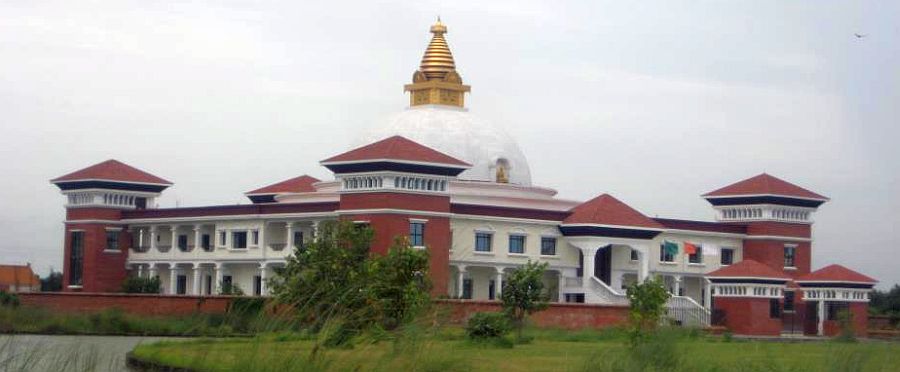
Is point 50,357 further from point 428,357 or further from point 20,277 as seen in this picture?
point 20,277

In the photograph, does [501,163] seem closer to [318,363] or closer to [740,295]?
[740,295]

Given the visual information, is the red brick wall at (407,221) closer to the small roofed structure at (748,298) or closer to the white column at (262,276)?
the white column at (262,276)

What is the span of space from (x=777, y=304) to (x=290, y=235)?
18.1 m

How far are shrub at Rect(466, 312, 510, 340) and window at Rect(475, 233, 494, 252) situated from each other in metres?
19.6

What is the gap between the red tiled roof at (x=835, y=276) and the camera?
58156mm

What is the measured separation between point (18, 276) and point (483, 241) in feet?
95.6

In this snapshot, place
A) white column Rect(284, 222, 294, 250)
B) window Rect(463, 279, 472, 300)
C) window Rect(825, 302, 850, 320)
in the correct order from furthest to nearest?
window Rect(825, 302, 850, 320)
window Rect(463, 279, 472, 300)
white column Rect(284, 222, 294, 250)

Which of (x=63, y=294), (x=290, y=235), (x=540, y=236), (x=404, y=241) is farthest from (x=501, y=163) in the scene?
(x=404, y=241)

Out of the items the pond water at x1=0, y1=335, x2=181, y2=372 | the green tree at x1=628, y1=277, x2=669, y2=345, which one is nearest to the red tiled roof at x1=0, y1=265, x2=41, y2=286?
the green tree at x1=628, y1=277, x2=669, y2=345

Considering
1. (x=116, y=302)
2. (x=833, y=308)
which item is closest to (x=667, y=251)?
(x=833, y=308)

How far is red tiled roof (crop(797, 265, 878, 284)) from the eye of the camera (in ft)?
191

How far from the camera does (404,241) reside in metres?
38.4

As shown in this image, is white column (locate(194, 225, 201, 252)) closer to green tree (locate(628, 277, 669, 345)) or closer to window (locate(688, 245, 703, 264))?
window (locate(688, 245, 703, 264))

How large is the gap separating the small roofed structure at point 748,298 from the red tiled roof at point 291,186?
19616 mm
